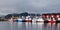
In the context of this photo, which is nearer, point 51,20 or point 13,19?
point 51,20

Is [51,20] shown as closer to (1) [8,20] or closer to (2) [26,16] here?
(2) [26,16]

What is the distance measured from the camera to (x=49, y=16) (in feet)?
193

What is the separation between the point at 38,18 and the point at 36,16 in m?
2.97

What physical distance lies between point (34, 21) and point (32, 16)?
3.13 m

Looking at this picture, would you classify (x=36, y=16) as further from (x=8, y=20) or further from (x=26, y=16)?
(x=8, y=20)

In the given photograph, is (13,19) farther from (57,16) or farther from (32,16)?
(57,16)

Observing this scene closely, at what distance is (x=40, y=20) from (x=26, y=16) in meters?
5.40

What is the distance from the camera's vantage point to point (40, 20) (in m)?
55.0

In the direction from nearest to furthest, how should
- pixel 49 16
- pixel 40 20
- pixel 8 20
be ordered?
pixel 40 20 < pixel 49 16 < pixel 8 20

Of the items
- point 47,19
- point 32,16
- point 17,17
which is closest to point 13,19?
point 17,17

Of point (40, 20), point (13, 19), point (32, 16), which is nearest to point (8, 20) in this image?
point (13, 19)

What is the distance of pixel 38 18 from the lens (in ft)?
184

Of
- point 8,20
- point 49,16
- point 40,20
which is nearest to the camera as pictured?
point 40,20

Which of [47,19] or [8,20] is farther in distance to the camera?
[8,20]
